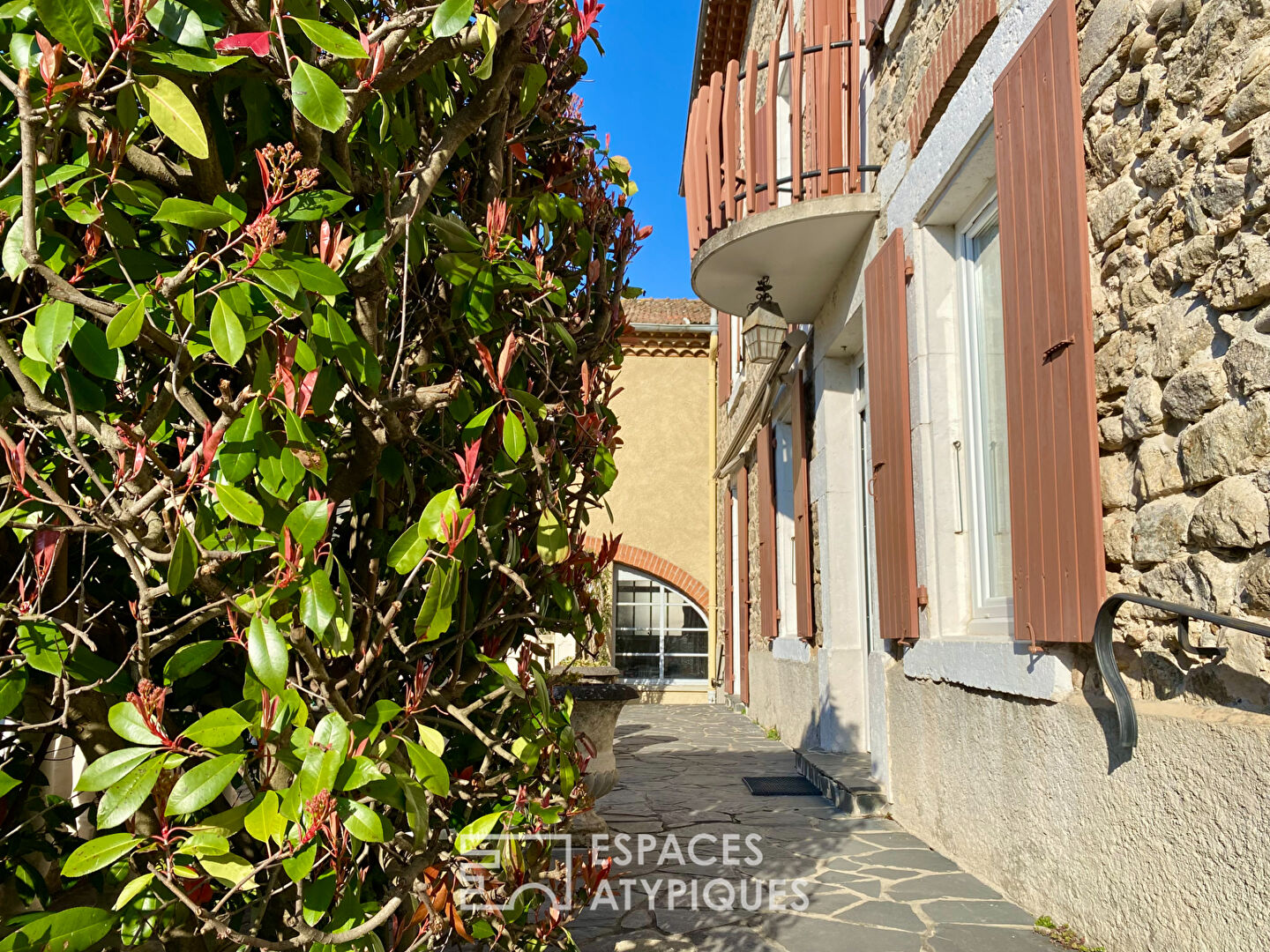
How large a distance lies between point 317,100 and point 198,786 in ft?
2.66

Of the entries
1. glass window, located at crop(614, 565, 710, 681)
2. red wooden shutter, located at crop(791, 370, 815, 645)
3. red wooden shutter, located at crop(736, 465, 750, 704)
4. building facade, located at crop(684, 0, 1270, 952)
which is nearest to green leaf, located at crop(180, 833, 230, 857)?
building facade, located at crop(684, 0, 1270, 952)

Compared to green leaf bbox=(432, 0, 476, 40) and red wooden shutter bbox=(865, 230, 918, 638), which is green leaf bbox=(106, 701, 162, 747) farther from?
red wooden shutter bbox=(865, 230, 918, 638)

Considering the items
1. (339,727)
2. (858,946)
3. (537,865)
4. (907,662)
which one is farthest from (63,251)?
(907,662)

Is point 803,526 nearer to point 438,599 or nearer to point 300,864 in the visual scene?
point 438,599

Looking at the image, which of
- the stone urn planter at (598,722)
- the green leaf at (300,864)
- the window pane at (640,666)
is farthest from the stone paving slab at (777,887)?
the window pane at (640,666)

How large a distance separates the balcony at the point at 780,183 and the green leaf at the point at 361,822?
15.7ft

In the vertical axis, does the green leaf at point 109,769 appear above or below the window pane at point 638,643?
above

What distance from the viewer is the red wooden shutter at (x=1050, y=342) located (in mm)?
2842

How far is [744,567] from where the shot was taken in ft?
35.5

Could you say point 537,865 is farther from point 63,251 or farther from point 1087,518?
point 1087,518

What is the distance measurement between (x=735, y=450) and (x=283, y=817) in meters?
10.4

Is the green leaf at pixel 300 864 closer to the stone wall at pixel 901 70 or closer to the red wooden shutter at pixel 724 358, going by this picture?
the stone wall at pixel 901 70

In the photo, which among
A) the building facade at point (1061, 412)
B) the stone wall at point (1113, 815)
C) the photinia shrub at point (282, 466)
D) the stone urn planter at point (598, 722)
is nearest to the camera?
the photinia shrub at point (282, 466)

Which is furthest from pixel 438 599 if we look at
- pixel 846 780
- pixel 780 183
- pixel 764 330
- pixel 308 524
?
pixel 764 330
